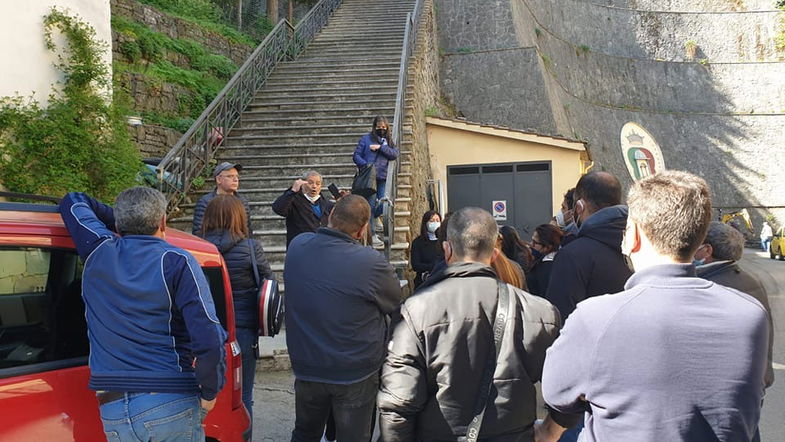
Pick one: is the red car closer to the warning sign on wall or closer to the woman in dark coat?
the woman in dark coat

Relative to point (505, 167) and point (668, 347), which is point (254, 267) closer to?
point (668, 347)

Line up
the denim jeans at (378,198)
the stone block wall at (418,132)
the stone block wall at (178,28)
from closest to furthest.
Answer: the denim jeans at (378,198)
the stone block wall at (418,132)
the stone block wall at (178,28)

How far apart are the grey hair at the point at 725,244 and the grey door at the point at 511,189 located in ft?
32.7

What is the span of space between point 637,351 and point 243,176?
27.6 feet

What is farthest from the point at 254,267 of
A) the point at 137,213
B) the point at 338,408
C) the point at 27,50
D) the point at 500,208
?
the point at 500,208

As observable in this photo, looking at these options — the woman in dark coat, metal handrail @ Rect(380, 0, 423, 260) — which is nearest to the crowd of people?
the woman in dark coat

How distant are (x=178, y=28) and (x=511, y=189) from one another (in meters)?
9.09

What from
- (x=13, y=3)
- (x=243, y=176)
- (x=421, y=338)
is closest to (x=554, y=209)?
(x=243, y=176)

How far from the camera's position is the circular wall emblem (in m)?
27.7

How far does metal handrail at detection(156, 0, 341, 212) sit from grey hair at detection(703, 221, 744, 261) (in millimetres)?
6979

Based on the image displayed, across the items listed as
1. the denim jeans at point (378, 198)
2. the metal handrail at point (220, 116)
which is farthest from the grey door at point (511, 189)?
the denim jeans at point (378, 198)

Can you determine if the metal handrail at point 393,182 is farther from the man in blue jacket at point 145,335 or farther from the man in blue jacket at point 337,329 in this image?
the man in blue jacket at point 145,335

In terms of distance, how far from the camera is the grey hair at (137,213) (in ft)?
7.34

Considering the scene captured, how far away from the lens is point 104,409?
6.95 ft
